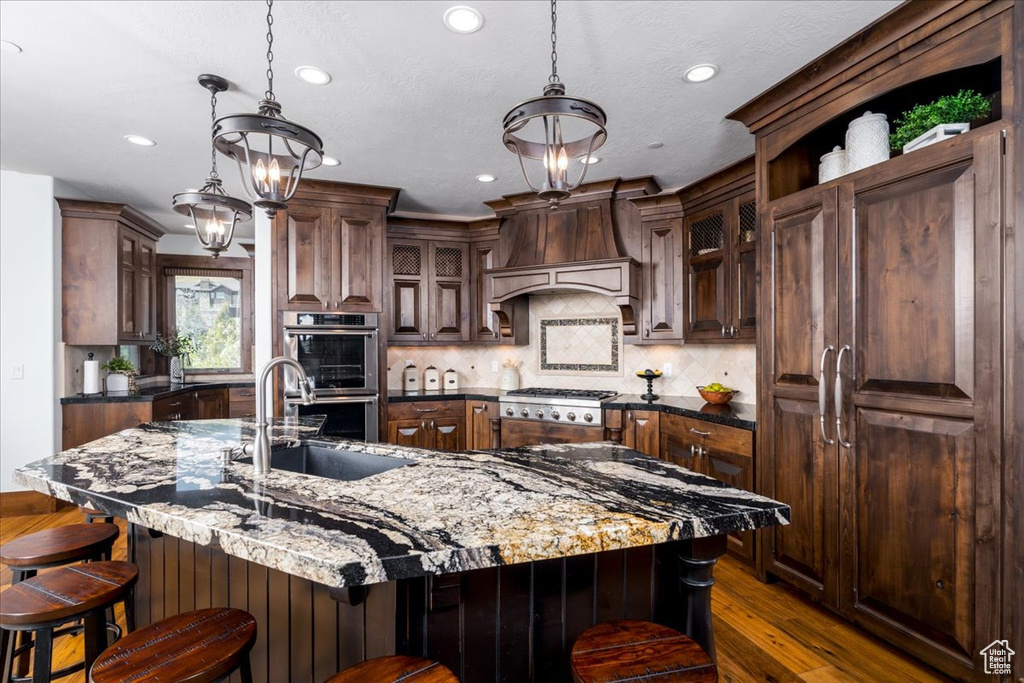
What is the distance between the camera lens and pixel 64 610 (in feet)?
4.64

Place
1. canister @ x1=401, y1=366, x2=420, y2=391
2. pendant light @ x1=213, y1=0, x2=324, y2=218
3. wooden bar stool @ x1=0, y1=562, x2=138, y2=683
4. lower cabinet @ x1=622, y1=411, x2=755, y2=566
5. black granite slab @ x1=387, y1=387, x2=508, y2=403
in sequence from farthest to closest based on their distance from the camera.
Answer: canister @ x1=401, y1=366, x2=420, y2=391, black granite slab @ x1=387, y1=387, x2=508, y2=403, lower cabinet @ x1=622, y1=411, x2=755, y2=566, pendant light @ x1=213, y1=0, x2=324, y2=218, wooden bar stool @ x1=0, y1=562, x2=138, y2=683

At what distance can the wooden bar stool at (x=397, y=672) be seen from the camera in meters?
1.07

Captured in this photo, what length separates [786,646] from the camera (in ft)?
7.14

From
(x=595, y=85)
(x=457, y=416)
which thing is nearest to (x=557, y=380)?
(x=457, y=416)

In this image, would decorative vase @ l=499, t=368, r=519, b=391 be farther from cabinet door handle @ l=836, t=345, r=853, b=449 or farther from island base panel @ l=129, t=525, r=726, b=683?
island base panel @ l=129, t=525, r=726, b=683

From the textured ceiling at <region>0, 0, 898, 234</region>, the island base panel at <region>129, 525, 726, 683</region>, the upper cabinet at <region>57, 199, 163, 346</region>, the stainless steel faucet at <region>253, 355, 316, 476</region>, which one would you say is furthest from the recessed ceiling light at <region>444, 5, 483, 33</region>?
the upper cabinet at <region>57, 199, 163, 346</region>

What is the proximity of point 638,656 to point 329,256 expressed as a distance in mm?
3568

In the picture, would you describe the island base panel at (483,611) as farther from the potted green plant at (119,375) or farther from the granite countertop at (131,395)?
the potted green plant at (119,375)

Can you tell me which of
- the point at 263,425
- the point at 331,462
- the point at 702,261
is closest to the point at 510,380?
the point at 702,261

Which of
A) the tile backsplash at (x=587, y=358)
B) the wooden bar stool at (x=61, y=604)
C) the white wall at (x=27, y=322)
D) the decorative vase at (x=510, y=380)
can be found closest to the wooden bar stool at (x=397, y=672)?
the wooden bar stool at (x=61, y=604)

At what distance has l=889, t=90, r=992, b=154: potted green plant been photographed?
1.90m

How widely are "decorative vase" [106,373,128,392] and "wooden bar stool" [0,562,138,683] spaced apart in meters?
3.14

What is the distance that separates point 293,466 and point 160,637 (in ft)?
2.65

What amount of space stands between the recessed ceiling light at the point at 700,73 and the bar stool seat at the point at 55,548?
3.17 meters
